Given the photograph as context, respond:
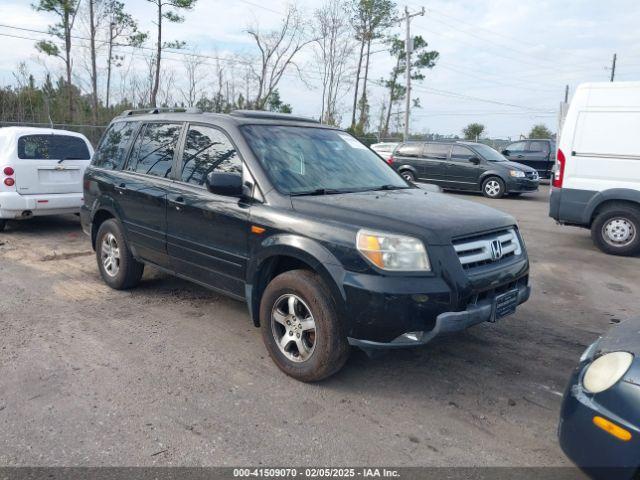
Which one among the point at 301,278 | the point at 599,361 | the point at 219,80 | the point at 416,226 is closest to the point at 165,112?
the point at 301,278

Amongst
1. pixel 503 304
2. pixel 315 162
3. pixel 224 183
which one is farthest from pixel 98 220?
pixel 503 304

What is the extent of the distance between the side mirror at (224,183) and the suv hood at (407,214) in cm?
44

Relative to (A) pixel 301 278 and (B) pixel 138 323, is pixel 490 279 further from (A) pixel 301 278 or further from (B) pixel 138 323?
(B) pixel 138 323

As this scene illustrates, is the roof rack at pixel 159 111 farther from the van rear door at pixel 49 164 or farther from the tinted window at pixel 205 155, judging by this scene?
the van rear door at pixel 49 164

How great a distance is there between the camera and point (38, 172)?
8.21 metres

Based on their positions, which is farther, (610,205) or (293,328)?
(610,205)

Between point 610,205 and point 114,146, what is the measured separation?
23.9ft

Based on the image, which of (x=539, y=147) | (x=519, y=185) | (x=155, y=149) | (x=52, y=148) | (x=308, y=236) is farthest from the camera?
(x=539, y=147)

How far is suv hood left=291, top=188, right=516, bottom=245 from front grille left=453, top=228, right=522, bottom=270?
0.06 meters

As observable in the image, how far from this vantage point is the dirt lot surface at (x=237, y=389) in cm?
290

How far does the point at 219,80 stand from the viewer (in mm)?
32844

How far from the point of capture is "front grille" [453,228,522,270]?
3.41m

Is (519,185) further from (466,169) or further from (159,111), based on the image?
(159,111)

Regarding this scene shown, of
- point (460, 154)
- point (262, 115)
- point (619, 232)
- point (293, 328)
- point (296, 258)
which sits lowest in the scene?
point (293, 328)
